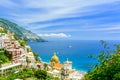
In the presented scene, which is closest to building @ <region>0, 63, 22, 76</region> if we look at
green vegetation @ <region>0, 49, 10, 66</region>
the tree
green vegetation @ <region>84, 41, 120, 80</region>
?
green vegetation @ <region>0, 49, 10, 66</region>

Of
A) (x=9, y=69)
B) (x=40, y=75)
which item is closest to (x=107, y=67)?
(x=40, y=75)

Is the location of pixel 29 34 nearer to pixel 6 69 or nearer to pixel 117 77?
pixel 6 69

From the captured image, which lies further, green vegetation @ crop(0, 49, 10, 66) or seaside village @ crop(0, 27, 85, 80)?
green vegetation @ crop(0, 49, 10, 66)

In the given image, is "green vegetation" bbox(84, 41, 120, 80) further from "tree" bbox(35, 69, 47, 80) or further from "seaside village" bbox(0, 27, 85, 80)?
"seaside village" bbox(0, 27, 85, 80)

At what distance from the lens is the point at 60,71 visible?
32062mm

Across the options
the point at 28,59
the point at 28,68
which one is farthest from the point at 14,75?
the point at 28,59

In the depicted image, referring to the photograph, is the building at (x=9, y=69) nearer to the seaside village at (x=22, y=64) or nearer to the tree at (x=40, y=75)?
the seaside village at (x=22, y=64)

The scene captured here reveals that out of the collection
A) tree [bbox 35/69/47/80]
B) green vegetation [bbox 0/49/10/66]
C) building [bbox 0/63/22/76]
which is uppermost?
green vegetation [bbox 0/49/10/66]

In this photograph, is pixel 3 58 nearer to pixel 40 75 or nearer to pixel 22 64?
pixel 22 64

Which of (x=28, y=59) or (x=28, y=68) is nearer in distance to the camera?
(x=28, y=68)

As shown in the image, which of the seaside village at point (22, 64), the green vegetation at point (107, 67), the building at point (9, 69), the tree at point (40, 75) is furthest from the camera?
the seaside village at point (22, 64)

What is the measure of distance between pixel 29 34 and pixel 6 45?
6132 inches

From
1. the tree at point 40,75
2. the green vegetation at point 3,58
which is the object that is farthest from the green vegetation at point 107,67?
the green vegetation at point 3,58

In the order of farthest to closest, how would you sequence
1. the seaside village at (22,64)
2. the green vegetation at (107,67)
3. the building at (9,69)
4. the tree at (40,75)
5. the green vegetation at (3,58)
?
1. the green vegetation at (3,58)
2. the seaside village at (22,64)
3. the tree at (40,75)
4. the building at (9,69)
5. the green vegetation at (107,67)
